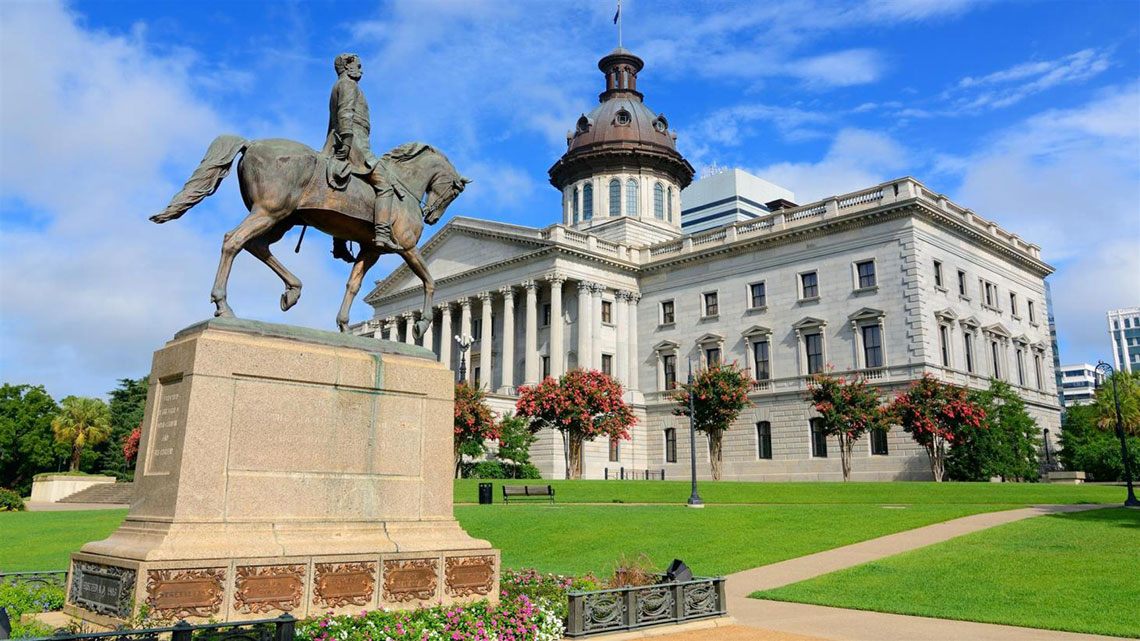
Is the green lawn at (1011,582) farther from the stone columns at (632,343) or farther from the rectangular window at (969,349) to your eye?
the stone columns at (632,343)

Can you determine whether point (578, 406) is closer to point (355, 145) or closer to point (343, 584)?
point (355, 145)

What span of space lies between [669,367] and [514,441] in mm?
16022

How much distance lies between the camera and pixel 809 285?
2190 inches

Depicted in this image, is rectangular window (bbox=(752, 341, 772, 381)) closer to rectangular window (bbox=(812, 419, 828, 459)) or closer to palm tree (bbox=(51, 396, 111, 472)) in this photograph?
rectangular window (bbox=(812, 419, 828, 459))

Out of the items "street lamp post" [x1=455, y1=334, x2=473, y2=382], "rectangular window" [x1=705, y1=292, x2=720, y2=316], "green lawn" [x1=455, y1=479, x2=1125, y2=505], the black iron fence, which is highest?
"rectangular window" [x1=705, y1=292, x2=720, y2=316]

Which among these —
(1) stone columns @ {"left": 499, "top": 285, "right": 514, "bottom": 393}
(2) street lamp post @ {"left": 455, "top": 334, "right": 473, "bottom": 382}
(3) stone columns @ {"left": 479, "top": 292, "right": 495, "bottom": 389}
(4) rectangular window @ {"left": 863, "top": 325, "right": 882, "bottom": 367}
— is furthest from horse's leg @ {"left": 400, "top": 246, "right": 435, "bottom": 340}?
(3) stone columns @ {"left": 479, "top": 292, "right": 495, "bottom": 389}

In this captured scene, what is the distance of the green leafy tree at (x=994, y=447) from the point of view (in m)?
43.4

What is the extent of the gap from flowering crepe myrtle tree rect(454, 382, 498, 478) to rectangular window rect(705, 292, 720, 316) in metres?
20.3

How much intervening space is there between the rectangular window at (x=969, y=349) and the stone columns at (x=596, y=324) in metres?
24.6

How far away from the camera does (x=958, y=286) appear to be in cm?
5309

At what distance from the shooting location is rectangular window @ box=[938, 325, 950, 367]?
5047 centimetres

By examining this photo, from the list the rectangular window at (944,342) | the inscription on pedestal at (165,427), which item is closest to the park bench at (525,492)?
the inscription on pedestal at (165,427)

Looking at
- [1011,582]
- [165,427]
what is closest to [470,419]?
[1011,582]

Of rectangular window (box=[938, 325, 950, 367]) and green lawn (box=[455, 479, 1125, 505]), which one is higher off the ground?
rectangular window (box=[938, 325, 950, 367])
